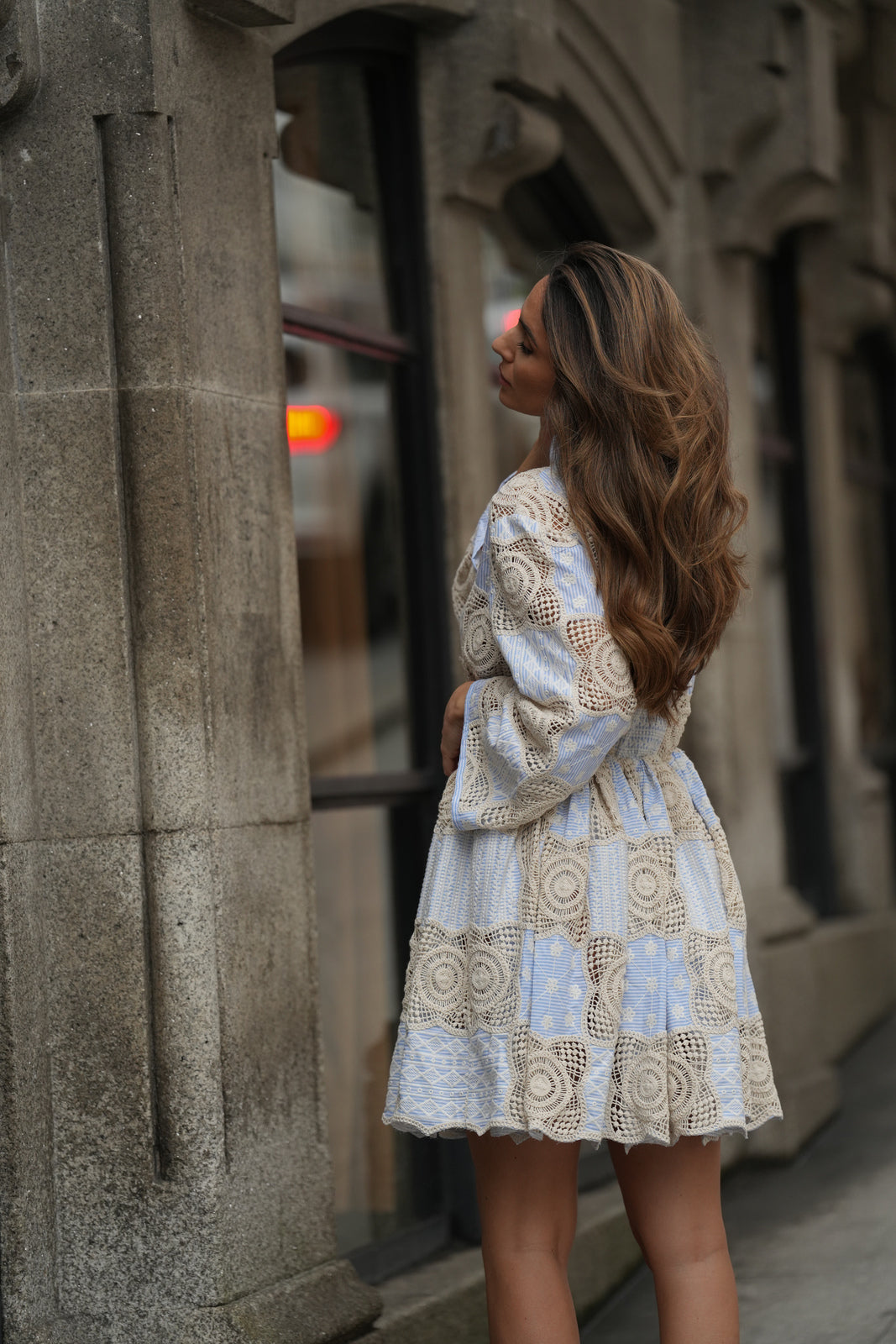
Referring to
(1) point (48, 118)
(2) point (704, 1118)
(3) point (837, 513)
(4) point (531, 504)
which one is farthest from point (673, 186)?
(2) point (704, 1118)

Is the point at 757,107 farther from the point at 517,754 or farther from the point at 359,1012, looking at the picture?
the point at 517,754

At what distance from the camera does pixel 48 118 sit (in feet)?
10.9

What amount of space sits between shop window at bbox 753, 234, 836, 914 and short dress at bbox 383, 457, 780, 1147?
5042 mm

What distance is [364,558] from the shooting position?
15.9 ft

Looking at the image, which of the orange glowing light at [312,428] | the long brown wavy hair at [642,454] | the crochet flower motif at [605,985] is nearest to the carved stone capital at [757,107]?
the orange glowing light at [312,428]

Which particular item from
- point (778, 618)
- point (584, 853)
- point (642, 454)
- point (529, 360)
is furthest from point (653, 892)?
point (778, 618)

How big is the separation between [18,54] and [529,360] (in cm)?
116

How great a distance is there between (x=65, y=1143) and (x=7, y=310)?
1592mm

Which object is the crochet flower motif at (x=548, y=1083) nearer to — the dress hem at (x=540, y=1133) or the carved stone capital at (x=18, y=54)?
the dress hem at (x=540, y=1133)

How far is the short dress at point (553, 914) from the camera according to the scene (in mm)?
2766

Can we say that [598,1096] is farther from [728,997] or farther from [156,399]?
[156,399]

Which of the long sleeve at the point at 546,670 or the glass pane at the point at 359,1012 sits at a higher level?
the long sleeve at the point at 546,670

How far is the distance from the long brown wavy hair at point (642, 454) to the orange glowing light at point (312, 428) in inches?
71.1

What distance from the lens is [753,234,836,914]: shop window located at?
7.92 m
